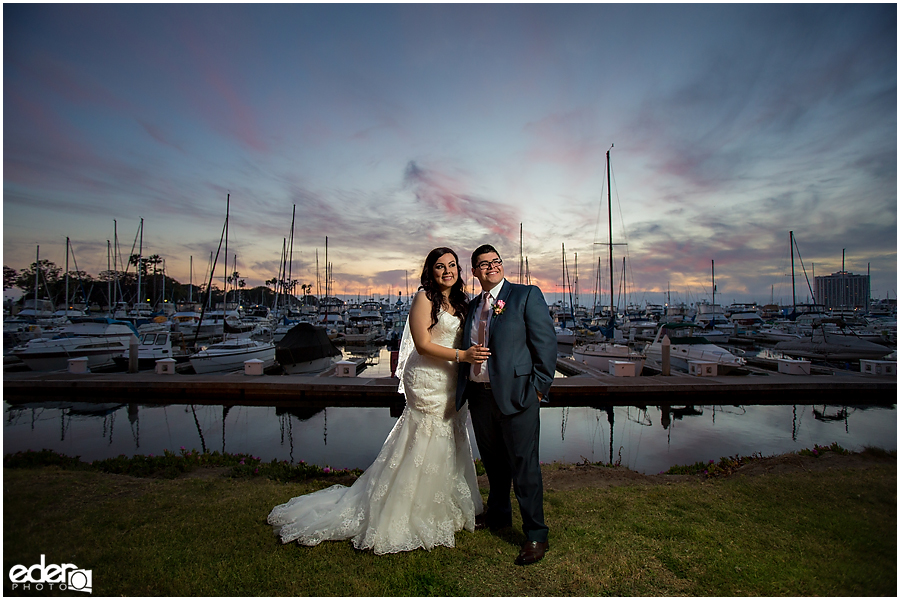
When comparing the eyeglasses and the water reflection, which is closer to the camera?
the eyeglasses

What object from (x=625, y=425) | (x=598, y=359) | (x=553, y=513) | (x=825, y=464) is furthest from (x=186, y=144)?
(x=598, y=359)

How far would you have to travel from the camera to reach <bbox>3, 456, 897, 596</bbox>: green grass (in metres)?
2.71

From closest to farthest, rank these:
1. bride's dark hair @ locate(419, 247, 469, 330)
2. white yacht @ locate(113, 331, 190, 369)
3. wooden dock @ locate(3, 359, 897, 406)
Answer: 1. bride's dark hair @ locate(419, 247, 469, 330)
2. wooden dock @ locate(3, 359, 897, 406)
3. white yacht @ locate(113, 331, 190, 369)

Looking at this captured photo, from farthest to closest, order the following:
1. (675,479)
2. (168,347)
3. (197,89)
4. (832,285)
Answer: (168,347)
(675,479)
(832,285)
(197,89)

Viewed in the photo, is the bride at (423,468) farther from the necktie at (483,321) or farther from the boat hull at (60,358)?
the boat hull at (60,358)

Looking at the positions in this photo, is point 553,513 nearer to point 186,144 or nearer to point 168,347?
point 186,144

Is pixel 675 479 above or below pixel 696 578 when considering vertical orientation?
below

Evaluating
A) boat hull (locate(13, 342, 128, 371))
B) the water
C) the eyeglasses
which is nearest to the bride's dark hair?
the eyeglasses

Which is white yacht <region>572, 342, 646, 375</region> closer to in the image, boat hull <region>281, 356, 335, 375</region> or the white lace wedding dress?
boat hull <region>281, 356, 335, 375</region>

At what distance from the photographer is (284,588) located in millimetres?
2924

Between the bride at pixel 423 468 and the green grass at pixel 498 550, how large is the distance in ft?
0.48

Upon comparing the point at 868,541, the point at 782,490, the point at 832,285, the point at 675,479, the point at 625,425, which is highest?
the point at 832,285

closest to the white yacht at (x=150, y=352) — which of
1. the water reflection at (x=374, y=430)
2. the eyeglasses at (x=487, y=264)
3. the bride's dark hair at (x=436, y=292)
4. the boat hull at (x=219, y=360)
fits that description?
the boat hull at (x=219, y=360)

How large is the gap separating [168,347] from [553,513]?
25.1m
